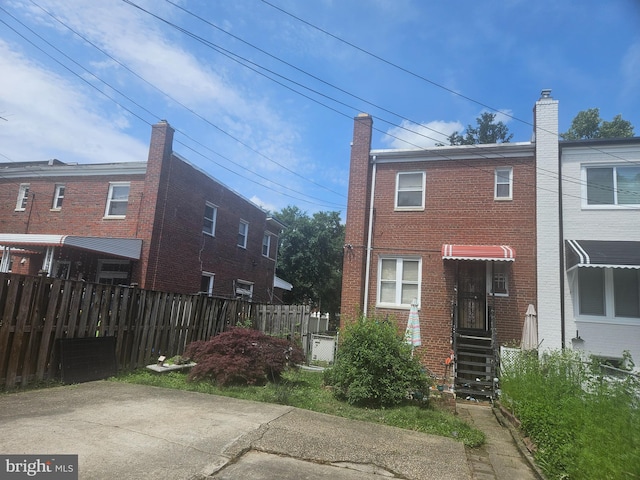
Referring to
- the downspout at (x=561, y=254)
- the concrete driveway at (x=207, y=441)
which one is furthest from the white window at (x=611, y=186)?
the concrete driveway at (x=207, y=441)

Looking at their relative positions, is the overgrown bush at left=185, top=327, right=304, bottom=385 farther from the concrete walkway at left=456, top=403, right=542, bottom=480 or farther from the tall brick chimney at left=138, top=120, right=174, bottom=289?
the tall brick chimney at left=138, top=120, right=174, bottom=289

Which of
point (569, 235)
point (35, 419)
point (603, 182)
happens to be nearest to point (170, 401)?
point (35, 419)

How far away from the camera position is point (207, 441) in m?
4.49

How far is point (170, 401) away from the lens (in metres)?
6.28

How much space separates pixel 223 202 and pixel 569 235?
13.9 meters

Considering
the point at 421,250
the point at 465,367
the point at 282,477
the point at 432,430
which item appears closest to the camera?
the point at 282,477

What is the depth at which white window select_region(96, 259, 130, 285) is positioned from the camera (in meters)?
15.1

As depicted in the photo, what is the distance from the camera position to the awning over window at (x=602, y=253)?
974 centimetres

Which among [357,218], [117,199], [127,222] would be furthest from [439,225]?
[117,199]

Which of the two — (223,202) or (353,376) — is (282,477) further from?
(223,202)

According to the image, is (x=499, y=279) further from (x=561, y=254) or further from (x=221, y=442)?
(x=221, y=442)

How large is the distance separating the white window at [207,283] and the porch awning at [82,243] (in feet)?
13.2

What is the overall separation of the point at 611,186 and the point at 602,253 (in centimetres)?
249

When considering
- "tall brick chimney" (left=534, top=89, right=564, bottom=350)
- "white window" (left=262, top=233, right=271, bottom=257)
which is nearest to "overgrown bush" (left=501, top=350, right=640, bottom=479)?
"tall brick chimney" (left=534, top=89, right=564, bottom=350)
